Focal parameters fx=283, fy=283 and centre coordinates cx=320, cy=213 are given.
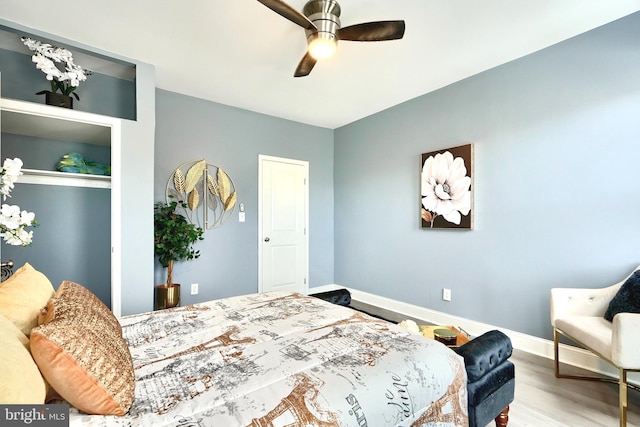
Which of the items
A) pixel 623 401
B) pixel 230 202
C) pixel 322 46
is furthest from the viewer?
pixel 230 202

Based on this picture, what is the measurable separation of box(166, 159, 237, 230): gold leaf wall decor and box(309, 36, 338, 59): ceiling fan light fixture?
2096 mm

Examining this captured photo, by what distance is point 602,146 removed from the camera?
7.16 feet

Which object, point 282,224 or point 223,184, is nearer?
point 223,184

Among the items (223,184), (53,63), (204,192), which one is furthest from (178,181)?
(53,63)

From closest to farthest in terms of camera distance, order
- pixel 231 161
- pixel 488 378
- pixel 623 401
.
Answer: pixel 488 378 < pixel 623 401 < pixel 231 161

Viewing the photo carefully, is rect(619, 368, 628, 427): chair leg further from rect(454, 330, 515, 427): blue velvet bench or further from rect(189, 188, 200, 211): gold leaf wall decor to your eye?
rect(189, 188, 200, 211): gold leaf wall decor

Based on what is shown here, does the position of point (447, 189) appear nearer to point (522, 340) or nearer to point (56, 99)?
point (522, 340)

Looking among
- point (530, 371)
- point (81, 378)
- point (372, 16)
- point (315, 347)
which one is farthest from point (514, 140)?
point (81, 378)

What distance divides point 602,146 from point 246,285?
12.7 ft

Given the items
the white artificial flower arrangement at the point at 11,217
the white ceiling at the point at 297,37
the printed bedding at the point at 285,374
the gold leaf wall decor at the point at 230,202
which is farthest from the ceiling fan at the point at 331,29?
the gold leaf wall decor at the point at 230,202

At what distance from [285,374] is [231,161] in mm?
3173

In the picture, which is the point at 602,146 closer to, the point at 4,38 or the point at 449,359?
the point at 449,359

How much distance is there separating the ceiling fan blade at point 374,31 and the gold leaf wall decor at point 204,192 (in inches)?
90.4

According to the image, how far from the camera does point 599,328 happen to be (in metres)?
1.84
